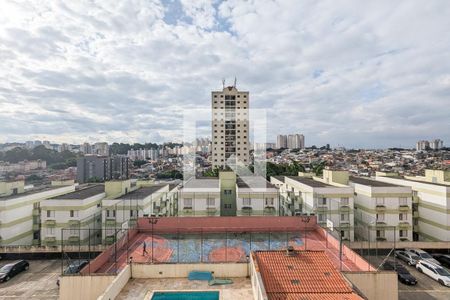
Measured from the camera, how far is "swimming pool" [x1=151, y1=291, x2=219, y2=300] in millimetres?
9844

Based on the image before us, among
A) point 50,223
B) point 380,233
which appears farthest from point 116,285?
point 380,233

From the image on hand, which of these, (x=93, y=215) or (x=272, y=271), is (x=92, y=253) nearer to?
(x=93, y=215)

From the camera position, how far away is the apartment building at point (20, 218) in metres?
19.1

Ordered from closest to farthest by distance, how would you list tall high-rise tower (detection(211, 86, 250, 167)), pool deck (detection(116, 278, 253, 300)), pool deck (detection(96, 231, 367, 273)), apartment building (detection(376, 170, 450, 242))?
pool deck (detection(116, 278, 253, 300)) → pool deck (detection(96, 231, 367, 273)) → apartment building (detection(376, 170, 450, 242)) → tall high-rise tower (detection(211, 86, 250, 167))

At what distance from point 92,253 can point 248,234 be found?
10.1 metres

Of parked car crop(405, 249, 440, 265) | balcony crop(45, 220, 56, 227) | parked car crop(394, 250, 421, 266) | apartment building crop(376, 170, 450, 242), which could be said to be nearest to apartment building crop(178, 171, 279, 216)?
parked car crop(394, 250, 421, 266)

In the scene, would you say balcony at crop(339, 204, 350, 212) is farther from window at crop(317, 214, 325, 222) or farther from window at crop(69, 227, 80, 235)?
window at crop(69, 227, 80, 235)

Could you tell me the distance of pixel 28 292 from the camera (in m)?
14.3

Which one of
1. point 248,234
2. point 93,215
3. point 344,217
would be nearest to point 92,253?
point 93,215

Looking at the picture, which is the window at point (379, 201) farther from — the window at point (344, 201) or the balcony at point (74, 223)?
the balcony at point (74, 223)

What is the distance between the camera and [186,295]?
394 inches

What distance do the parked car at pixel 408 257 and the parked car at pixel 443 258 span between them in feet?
5.81

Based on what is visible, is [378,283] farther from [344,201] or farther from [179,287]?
[344,201]

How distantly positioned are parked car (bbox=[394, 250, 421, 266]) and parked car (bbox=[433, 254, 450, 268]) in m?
1.77
